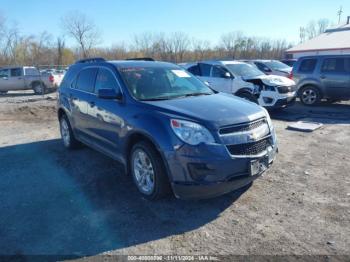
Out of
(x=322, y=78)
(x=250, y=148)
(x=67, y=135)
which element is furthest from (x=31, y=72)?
(x=250, y=148)

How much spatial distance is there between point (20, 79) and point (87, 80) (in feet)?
56.6

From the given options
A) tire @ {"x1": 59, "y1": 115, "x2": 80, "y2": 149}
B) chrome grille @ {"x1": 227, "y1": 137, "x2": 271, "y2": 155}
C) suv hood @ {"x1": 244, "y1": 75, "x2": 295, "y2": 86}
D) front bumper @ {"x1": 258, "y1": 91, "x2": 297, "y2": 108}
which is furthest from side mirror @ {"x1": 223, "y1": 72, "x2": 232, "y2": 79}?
chrome grille @ {"x1": 227, "y1": 137, "x2": 271, "y2": 155}

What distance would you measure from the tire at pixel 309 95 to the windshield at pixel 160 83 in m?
8.10

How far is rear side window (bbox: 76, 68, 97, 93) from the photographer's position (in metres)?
5.69

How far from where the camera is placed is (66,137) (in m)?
6.98

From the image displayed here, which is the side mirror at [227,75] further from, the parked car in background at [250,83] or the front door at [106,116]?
the front door at [106,116]

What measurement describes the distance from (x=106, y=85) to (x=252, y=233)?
3165mm

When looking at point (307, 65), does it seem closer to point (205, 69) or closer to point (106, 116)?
point (205, 69)

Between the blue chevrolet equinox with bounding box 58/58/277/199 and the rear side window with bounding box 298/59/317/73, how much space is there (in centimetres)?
833

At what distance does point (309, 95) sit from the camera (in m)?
12.2

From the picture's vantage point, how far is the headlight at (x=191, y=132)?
12.1 feet

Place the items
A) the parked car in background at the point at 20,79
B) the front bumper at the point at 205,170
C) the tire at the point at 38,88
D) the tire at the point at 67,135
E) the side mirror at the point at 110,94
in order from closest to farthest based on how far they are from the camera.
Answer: the front bumper at the point at 205,170 → the side mirror at the point at 110,94 → the tire at the point at 67,135 → the tire at the point at 38,88 → the parked car in background at the point at 20,79

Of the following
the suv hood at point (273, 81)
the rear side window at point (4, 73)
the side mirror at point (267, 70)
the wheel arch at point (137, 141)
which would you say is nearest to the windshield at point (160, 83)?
the wheel arch at point (137, 141)

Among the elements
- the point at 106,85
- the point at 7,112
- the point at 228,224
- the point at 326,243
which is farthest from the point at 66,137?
the point at 7,112
